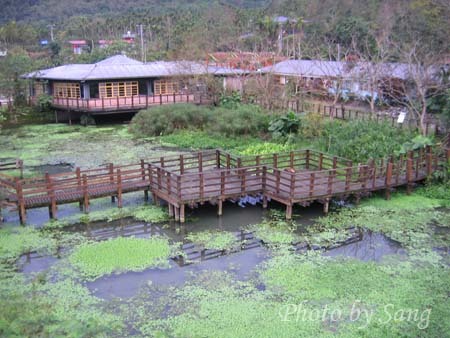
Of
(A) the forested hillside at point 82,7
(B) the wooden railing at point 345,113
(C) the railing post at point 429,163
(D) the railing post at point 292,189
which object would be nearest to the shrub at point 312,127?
(B) the wooden railing at point 345,113

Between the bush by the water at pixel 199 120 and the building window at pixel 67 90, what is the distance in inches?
259

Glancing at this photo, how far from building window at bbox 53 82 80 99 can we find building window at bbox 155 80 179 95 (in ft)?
17.6

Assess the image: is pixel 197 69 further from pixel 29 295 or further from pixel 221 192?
pixel 29 295

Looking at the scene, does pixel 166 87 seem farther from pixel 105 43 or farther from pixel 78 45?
pixel 78 45

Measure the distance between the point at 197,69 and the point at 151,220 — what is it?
20.7 meters

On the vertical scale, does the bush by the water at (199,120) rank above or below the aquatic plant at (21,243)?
above

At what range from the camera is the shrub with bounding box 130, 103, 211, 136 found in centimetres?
2705

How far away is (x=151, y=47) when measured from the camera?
62.9 metres

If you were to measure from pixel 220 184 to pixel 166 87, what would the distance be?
2209 centimetres

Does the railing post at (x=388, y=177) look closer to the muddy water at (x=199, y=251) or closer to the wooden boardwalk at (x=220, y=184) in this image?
the wooden boardwalk at (x=220, y=184)

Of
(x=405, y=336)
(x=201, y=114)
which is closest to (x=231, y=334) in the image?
(x=405, y=336)

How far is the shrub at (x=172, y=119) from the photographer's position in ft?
88.7

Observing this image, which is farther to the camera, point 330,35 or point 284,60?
point 330,35

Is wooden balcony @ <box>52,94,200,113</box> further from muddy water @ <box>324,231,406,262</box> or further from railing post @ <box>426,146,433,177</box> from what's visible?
muddy water @ <box>324,231,406,262</box>
